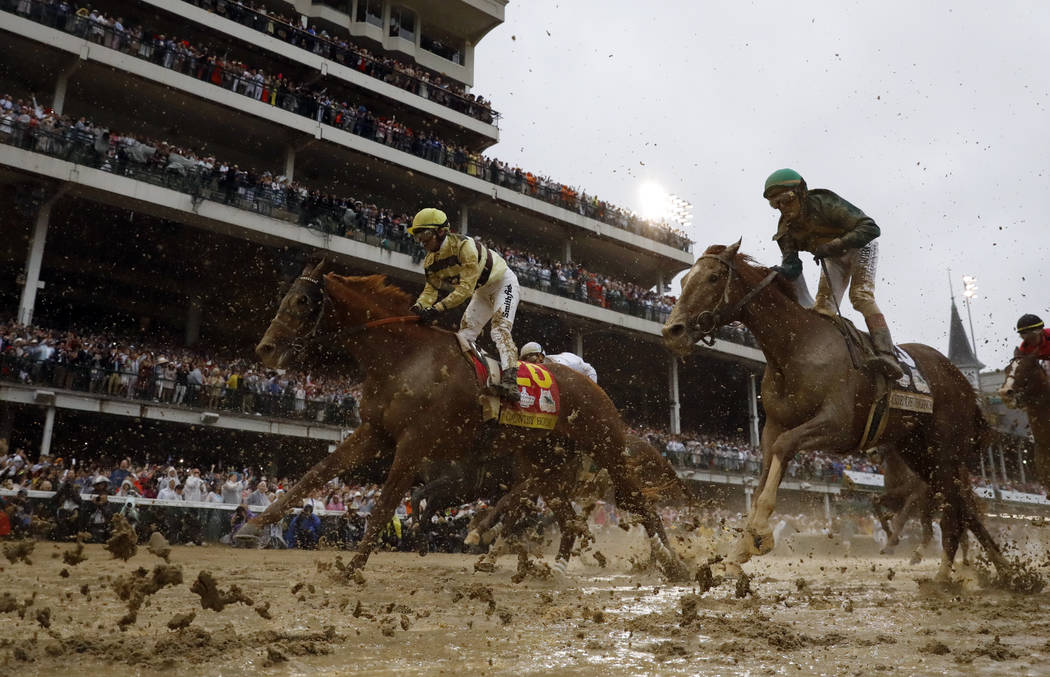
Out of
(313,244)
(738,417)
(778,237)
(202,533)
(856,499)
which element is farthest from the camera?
(738,417)

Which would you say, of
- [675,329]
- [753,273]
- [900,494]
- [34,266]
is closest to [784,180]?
[753,273]

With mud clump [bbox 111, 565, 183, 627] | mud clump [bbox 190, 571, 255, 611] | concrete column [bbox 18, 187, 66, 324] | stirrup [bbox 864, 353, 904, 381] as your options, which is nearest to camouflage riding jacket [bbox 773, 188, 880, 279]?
stirrup [bbox 864, 353, 904, 381]

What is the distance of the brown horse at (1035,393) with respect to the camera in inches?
311

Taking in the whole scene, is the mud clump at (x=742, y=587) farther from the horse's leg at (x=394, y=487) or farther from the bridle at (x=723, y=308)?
the horse's leg at (x=394, y=487)

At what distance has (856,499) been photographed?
34.1 m

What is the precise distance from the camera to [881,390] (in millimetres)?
6270

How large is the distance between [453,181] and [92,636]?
2637cm

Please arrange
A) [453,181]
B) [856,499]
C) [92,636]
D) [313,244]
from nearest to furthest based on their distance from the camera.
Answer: [92,636]
[313,244]
[453,181]
[856,499]

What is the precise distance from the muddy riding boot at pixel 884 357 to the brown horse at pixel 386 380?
2.42 meters

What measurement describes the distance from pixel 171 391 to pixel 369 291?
1328 centimetres

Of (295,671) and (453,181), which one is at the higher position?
(453,181)

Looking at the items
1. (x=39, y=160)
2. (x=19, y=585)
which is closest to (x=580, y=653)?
(x=19, y=585)

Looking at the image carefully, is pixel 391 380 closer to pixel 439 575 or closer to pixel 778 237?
pixel 439 575

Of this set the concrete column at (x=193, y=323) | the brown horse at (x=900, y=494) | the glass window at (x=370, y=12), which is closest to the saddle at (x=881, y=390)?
the brown horse at (x=900, y=494)
